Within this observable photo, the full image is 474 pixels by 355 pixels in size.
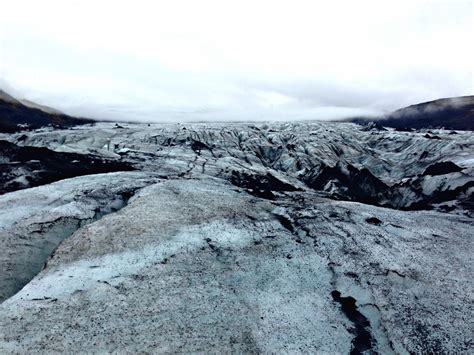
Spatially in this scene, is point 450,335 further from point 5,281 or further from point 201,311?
point 5,281

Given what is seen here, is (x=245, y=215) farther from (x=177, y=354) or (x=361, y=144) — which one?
(x=361, y=144)

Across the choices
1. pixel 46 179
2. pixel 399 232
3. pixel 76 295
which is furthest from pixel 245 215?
pixel 46 179

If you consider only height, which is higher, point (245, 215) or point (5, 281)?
point (245, 215)

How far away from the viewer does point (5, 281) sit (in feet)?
61.2

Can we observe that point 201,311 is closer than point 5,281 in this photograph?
Yes

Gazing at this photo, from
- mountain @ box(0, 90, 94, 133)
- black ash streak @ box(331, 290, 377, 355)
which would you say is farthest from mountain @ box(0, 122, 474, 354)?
mountain @ box(0, 90, 94, 133)

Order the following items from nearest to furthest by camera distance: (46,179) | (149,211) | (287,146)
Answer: (149,211) < (46,179) < (287,146)

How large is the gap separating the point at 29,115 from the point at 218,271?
15996 centimetres

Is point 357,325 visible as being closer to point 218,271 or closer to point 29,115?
point 218,271

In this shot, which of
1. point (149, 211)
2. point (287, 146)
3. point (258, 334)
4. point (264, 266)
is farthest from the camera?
point (287, 146)

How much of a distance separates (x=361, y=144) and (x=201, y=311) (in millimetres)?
79312

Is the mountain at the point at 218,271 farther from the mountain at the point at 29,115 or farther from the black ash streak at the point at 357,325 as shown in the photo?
the mountain at the point at 29,115

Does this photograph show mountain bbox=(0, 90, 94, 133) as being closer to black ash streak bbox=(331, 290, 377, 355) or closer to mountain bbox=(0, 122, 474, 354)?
mountain bbox=(0, 122, 474, 354)

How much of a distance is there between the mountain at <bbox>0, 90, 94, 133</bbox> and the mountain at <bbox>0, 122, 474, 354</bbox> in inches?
4777
